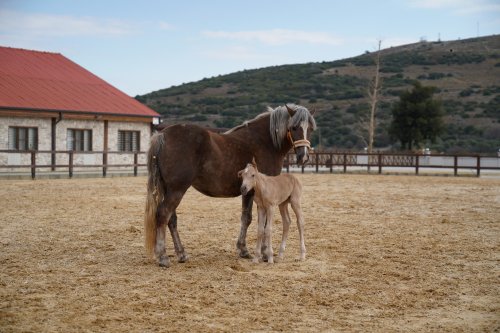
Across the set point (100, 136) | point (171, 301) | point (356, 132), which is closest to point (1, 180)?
point (100, 136)

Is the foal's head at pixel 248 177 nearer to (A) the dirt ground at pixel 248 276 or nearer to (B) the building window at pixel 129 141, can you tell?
(A) the dirt ground at pixel 248 276

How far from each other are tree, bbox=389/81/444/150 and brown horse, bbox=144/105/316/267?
123ft

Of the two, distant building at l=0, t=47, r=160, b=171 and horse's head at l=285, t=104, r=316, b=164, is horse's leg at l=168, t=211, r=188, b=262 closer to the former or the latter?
horse's head at l=285, t=104, r=316, b=164

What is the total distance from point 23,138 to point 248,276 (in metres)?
22.4

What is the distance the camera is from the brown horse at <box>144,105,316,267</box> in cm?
782

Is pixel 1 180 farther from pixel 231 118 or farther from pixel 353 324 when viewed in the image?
pixel 231 118

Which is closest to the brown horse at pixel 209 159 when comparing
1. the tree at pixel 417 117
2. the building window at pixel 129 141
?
the building window at pixel 129 141

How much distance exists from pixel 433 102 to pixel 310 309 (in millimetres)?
41330

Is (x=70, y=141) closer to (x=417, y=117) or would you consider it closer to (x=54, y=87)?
(x=54, y=87)

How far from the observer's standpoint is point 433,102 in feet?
146

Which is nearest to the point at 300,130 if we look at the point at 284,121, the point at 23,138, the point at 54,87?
the point at 284,121

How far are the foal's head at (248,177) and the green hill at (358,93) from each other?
4222 cm

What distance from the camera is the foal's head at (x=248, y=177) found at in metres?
7.70

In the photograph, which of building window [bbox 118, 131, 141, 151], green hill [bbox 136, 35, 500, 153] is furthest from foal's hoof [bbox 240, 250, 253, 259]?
green hill [bbox 136, 35, 500, 153]
